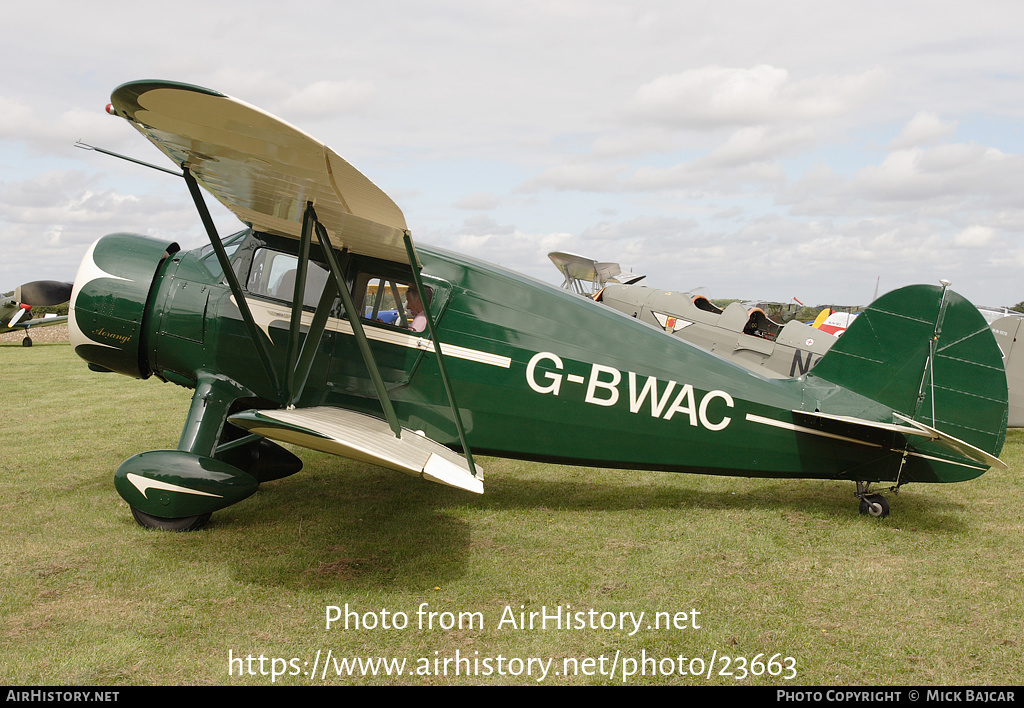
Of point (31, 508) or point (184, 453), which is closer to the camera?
point (184, 453)

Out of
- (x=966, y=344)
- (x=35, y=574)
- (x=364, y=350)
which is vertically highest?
(x=966, y=344)

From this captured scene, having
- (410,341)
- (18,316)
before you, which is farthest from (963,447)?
(18,316)

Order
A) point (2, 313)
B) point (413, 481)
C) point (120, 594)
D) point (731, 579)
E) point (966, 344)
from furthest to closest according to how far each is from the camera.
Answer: point (2, 313)
point (413, 481)
point (966, 344)
point (731, 579)
point (120, 594)

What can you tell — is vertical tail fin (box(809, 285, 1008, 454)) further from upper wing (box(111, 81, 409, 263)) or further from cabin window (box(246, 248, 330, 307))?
cabin window (box(246, 248, 330, 307))

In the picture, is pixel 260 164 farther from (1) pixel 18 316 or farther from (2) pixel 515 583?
(1) pixel 18 316

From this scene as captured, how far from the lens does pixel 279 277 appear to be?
509cm

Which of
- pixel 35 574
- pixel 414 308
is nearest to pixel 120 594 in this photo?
pixel 35 574

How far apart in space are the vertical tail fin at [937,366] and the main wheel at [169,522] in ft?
16.3

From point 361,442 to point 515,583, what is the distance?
4.24 feet

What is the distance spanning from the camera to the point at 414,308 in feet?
16.2

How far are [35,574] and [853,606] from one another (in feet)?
16.0

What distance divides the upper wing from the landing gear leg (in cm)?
409
